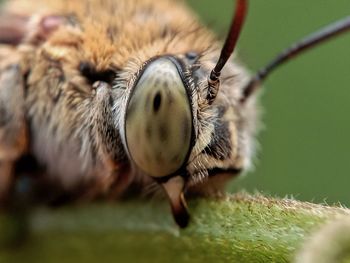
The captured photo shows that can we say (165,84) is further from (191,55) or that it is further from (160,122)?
(191,55)

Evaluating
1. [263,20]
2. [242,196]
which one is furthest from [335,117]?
[242,196]

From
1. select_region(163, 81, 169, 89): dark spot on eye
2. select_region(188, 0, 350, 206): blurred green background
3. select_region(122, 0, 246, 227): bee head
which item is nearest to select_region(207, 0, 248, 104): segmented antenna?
select_region(122, 0, 246, 227): bee head

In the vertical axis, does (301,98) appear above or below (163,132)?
below

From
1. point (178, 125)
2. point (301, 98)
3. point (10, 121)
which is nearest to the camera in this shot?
point (178, 125)

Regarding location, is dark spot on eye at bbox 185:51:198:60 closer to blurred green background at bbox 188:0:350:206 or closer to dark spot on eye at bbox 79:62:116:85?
dark spot on eye at bbox 79:62:116:85

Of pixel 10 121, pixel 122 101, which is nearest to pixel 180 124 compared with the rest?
pixel 122 101

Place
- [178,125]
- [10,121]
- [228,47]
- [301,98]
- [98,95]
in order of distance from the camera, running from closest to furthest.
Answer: [178,125] < [228,47] < [98,95] < [10,121] < [301,98]

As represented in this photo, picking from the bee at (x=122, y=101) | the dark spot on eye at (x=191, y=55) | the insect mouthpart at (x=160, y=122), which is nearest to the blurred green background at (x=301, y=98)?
the bee at (x=122, y=101)
